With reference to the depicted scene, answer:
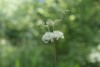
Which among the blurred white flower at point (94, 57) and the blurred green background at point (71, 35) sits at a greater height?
the blurred green background at point (71, 35)

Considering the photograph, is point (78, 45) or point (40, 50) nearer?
point (40, 50)

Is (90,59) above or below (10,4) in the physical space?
below

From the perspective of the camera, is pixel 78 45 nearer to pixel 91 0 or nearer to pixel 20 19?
pixel 91 0

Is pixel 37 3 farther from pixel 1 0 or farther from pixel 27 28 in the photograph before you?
pixel 1 0

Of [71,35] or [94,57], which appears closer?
[94,57]

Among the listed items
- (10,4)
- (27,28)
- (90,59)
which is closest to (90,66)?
(90,59)

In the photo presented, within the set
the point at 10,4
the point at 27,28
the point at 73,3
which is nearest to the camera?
the point at 73,3

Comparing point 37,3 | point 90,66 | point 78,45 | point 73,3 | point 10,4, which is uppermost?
point 10,4

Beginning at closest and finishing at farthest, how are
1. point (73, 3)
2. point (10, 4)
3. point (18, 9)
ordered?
point (73, 3), point (18, 9), point (10, 4)

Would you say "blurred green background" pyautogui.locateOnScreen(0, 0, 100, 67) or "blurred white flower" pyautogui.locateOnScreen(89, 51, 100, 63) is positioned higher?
"blurred green background" pyautogui.locateOnScreen(0, 0, 100, 67)

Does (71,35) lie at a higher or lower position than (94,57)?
higher
